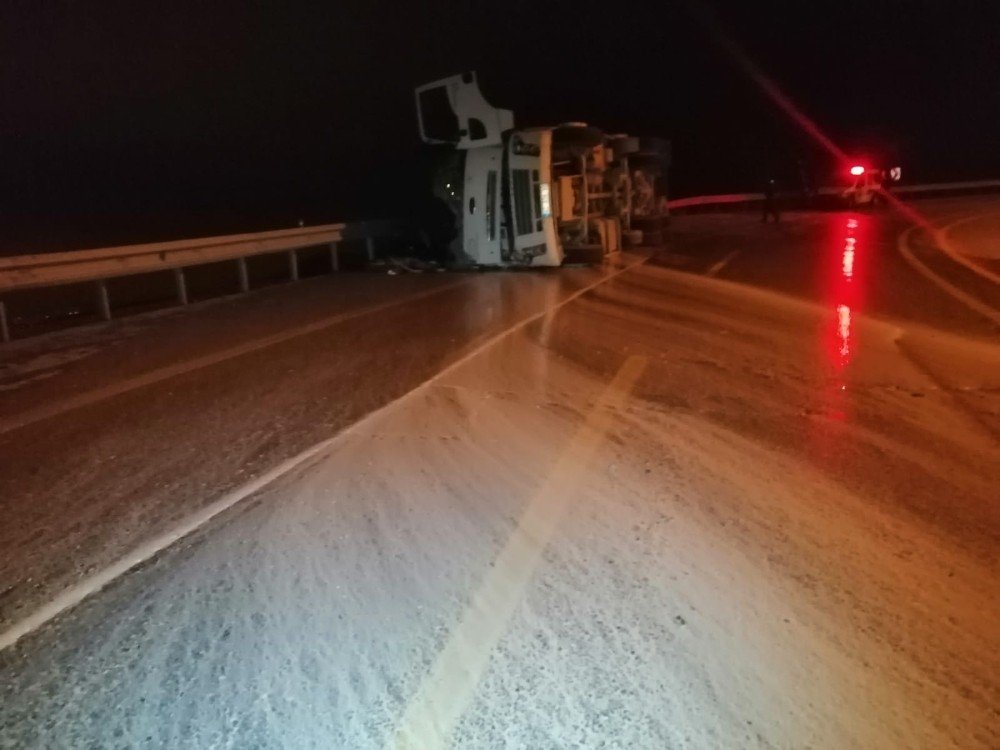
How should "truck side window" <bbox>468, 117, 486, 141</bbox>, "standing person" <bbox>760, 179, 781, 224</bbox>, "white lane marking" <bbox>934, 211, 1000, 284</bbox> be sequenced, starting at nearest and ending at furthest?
1. "white lane marking" <bbox>934, 211, 1000, 284</bbox>
2. "truck side window" <bbox>468, 117, 486, 141</bbox>
3. "standing person" <bbox>760, 179, 781, 224</bbox>

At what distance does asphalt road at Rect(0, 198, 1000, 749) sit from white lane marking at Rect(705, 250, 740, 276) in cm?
654

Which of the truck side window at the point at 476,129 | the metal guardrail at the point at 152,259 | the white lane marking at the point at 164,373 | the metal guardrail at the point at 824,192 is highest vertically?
the truck side window at the point at 476,129

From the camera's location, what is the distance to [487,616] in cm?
401

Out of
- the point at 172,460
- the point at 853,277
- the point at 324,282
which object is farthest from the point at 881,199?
the point at 172,460

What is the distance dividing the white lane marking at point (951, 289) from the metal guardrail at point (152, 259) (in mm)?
10473

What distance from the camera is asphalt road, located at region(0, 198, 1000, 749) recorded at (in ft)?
11.1

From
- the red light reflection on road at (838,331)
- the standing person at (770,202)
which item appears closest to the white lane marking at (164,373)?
the red light reflection on road at (838,331)

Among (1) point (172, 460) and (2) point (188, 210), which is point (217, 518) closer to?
(1) point (172, 460)

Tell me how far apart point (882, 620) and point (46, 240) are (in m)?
21.5

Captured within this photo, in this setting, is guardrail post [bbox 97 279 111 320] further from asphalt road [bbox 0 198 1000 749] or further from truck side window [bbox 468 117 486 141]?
truck side window [bbox 468 117 486 141]

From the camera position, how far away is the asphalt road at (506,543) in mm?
3373

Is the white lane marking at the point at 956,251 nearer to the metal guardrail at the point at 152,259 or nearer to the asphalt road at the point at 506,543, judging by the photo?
the asphalt road at the point at 506,543

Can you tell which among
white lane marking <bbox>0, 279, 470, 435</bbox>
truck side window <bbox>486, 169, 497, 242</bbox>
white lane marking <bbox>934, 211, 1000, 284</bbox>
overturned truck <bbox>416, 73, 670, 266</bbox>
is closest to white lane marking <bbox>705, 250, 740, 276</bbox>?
overturned truck <bbox>416, 73, 670, 266</bbox>

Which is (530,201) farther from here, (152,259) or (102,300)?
(102,300)
